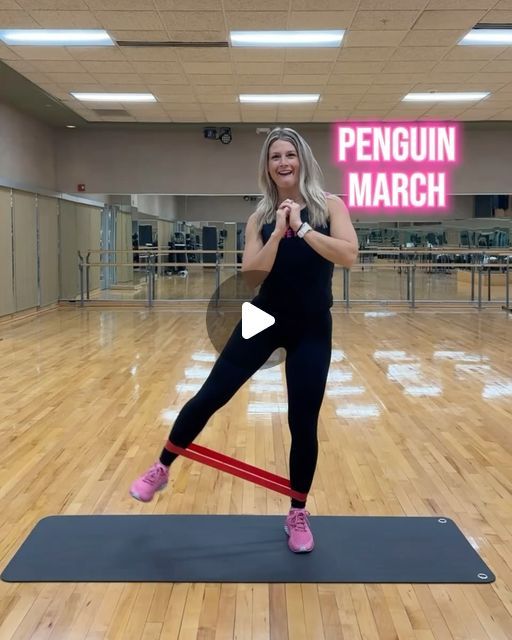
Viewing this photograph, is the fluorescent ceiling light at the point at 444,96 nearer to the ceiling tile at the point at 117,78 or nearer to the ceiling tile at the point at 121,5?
the ceiling tile at the point at 117,78

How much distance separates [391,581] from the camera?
216 cm

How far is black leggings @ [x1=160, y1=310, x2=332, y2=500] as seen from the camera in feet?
7.38

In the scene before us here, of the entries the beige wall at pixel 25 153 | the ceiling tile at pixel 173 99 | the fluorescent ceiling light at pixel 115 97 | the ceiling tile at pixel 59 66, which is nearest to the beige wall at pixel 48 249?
the beige wall at pixel 25 153

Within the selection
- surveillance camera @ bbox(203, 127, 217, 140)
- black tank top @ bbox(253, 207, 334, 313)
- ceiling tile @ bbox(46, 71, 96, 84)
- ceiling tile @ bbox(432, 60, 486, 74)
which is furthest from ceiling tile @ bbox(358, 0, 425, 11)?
surveillance camera @ bbox(203, 127, 217, 140)

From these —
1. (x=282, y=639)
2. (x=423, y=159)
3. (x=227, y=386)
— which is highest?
(x=423, y=159)

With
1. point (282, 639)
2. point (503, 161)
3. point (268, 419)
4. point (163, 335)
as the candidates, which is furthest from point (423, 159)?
point (282, 639)

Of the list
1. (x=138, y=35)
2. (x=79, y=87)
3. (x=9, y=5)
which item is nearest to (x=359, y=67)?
(x=138, y=35)

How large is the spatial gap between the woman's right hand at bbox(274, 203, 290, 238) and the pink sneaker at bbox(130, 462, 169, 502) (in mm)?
950

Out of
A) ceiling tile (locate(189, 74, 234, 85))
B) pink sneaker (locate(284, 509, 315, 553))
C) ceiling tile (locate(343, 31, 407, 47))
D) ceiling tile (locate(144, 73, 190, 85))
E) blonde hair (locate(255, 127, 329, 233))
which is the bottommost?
pink sneaker (locate(284, 509, 315, 553))

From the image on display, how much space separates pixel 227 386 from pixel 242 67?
6512 mm

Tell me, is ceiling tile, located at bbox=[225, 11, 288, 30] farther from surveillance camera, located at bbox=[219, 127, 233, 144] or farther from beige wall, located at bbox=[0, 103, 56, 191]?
surveillance camera, located at bbox=[219, 127, 233, 144]

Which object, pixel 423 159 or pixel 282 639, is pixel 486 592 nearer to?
pixel 282 639

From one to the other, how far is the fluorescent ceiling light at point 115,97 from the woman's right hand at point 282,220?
7974mm

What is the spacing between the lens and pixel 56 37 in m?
6.98
